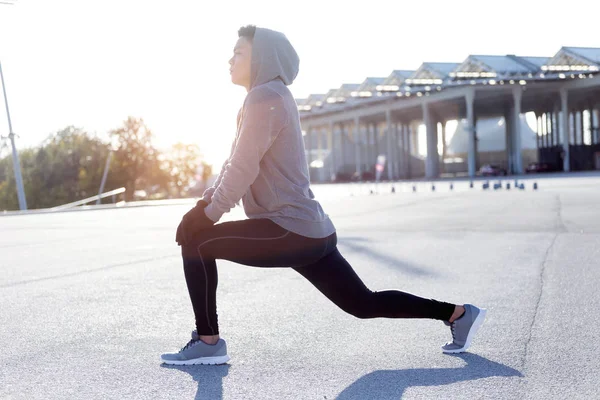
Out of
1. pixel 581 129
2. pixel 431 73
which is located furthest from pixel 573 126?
pixel 431 73

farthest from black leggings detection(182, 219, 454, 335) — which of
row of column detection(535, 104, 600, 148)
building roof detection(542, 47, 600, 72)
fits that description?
row of column detection(535, 104, 600, 148)

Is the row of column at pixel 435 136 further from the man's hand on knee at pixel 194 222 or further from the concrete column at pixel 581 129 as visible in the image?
the man's hand on knee at pixel 194 222

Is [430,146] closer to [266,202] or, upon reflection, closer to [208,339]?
[208,339]

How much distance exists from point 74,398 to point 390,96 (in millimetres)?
79590

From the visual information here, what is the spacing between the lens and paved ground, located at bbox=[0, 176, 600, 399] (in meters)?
3.64

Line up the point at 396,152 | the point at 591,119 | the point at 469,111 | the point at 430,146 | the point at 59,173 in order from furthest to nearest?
1. the point at 396,152
2. the point at 430,146
3. the point at 591,119
4. the point at 59,173
5. the point at 469,111

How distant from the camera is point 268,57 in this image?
3.76m

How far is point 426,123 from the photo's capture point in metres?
78.8

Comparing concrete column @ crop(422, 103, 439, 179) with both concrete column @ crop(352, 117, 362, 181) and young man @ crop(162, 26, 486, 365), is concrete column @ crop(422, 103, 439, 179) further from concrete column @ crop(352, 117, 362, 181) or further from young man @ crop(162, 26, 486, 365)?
young man @ crop(162, 26, 486, 365)

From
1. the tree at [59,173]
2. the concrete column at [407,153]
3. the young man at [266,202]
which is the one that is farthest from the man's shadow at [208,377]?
the concrete column at [407,153]

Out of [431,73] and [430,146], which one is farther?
[430,146]

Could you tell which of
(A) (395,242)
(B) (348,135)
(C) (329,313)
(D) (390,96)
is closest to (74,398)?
(C) (329,313)

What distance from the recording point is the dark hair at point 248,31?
12.4ft

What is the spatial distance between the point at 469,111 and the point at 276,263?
68.5m
